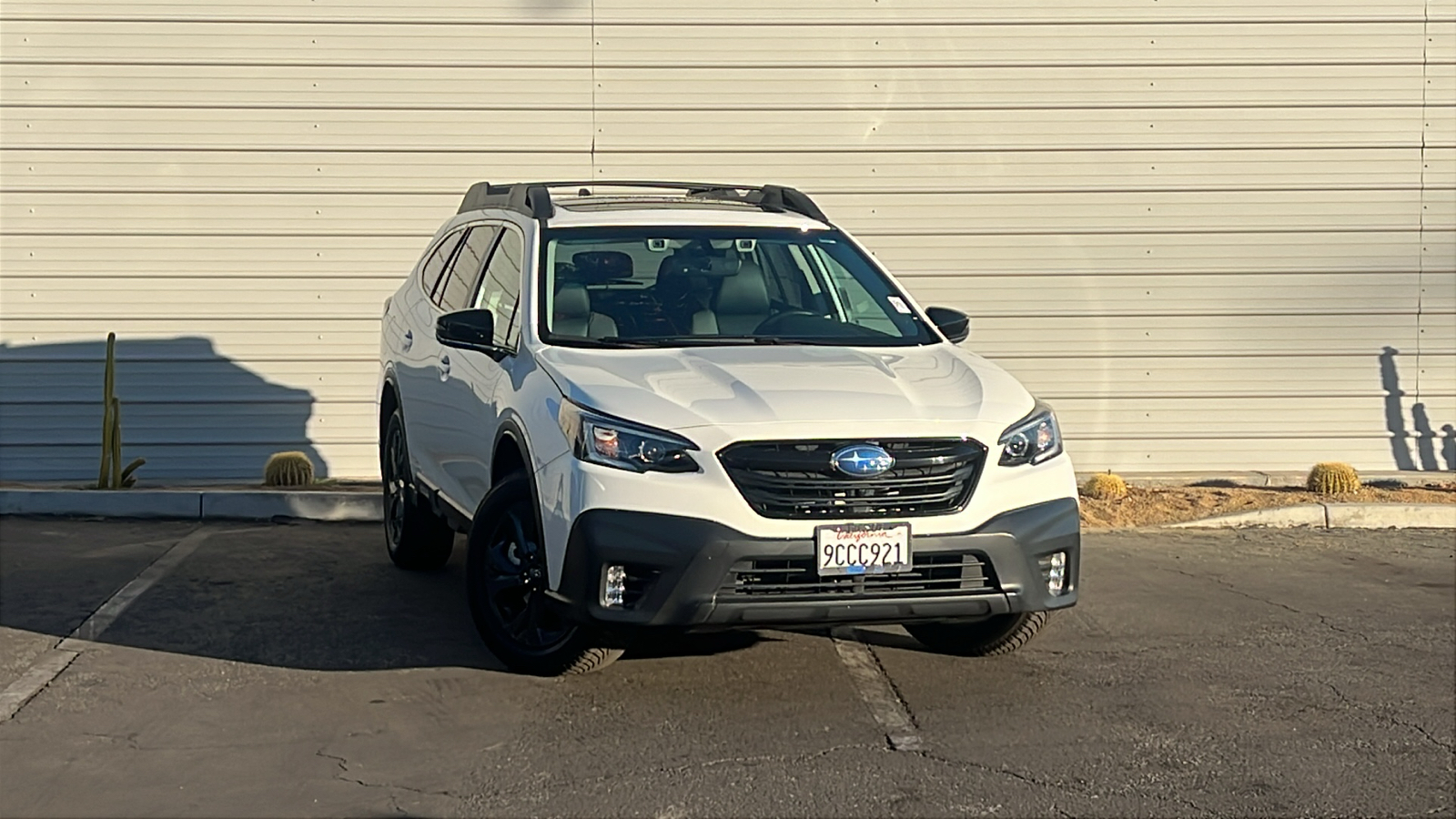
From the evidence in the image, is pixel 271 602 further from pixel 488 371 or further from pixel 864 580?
pixel 864 580

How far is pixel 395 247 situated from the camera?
38.2ft

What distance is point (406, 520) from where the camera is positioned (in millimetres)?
8375

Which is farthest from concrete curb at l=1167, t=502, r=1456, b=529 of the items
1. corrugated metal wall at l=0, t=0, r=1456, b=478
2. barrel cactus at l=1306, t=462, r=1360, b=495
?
corrugated metal wall at l=0, t=0, r=1456, b=478

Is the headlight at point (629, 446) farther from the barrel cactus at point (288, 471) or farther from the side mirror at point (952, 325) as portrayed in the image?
the barrel cactus at point (288, 471)

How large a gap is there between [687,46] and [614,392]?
20.2ft

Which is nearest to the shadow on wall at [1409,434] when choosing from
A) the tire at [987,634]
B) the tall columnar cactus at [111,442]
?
the tire at [987,634]

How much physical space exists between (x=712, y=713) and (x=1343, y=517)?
5729 mm

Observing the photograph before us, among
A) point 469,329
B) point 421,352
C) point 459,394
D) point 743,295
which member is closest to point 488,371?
point 469,329

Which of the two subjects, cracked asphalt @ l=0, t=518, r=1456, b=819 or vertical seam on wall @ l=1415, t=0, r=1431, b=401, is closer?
cracked asphalt @ l=0, t=518, r=1456, b=819

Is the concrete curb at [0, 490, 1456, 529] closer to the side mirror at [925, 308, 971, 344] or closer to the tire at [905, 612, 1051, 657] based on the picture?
the side mirror at [925, 308, 971, 344]

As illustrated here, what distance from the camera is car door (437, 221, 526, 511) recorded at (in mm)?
6758

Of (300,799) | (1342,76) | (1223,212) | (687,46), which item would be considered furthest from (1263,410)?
(300,799)

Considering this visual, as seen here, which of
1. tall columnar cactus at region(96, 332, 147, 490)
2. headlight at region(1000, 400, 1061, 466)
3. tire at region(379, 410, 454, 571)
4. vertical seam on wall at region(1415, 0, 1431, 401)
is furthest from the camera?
vertical seam on wall at region(1415, 0, 1431, 401)

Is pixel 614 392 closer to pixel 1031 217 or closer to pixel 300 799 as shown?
pixel 300 799
